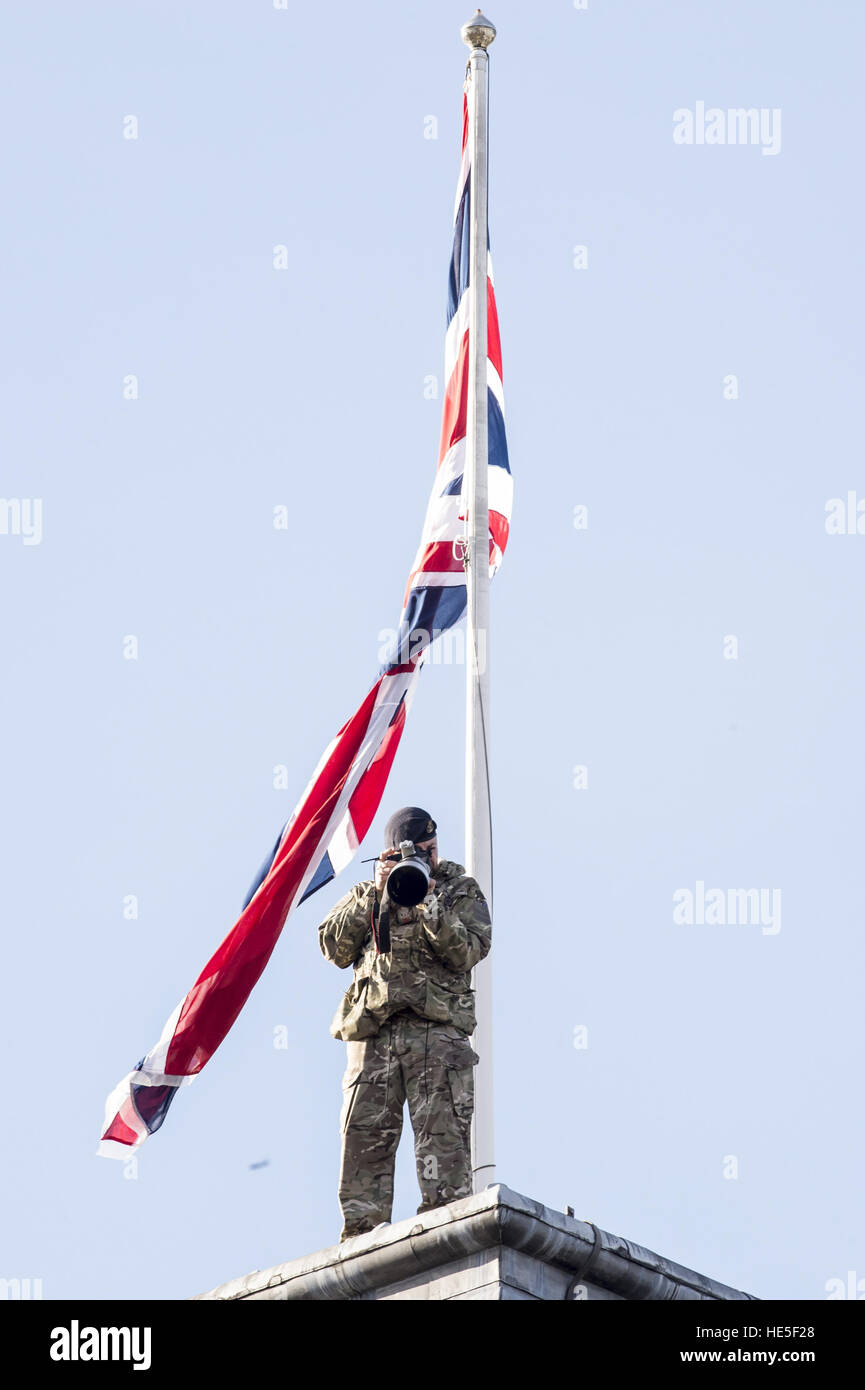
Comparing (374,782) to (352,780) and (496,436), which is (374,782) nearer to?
(352,780)

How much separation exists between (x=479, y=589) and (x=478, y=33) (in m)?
4.16

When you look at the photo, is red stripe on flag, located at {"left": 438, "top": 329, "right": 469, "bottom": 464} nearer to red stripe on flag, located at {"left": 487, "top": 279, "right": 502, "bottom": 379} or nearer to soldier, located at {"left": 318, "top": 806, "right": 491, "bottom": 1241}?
red stripe on flag, located at {"left": 487, "top": 279, "right": 502, "bottom": 379}

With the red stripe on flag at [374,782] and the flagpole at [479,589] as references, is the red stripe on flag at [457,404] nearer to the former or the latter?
the flagpole at [479,589]

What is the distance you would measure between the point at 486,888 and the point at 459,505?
2982 mm

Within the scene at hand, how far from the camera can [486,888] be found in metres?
17.5

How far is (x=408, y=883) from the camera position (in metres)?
15.6

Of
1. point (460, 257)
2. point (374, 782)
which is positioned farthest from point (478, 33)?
point (374, 782)

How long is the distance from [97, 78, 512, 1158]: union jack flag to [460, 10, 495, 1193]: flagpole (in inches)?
10.2

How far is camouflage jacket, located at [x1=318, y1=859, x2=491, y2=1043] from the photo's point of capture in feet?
51.8


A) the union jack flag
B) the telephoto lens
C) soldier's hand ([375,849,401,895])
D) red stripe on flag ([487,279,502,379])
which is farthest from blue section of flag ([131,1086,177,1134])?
red stripe on flag ([487,279,502,379])

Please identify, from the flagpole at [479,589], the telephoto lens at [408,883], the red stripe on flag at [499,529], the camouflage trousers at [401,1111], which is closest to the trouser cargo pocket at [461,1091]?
the camouflage trousers at [401,1111]

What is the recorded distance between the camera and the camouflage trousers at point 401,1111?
51.0 feet
